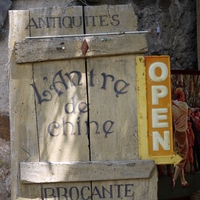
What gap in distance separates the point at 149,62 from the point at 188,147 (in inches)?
46.7

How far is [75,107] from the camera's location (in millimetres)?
1997

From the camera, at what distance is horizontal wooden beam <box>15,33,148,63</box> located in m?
1.97

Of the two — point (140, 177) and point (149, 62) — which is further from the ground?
point (149, 62)

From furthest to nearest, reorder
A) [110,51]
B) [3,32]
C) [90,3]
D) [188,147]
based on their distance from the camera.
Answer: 1. [188,147]
2. [90,3]
3. [3,32]
4. [110,51]

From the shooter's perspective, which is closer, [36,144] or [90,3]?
[36,144]

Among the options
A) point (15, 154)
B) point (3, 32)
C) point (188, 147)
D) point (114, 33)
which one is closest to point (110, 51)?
point (114, 33)

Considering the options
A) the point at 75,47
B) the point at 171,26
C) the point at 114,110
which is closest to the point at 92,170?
the point at 114,110

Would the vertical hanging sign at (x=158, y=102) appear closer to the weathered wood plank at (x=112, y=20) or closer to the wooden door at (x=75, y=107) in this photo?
the wooden door at (x=75, y=107)

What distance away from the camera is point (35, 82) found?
2.01 meters

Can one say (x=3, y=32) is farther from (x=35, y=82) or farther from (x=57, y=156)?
(x=57, y=156)

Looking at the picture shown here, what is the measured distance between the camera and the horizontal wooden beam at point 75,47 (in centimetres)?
197

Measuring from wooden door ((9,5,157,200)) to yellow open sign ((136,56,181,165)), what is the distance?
0.15ft

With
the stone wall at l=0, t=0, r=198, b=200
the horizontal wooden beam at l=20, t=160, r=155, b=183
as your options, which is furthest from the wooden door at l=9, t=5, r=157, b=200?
the stone wall at l=0, t=0, r=198, b=200

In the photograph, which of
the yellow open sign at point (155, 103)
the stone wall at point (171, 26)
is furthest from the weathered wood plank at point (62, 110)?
the stone wall at point (171, 26)
